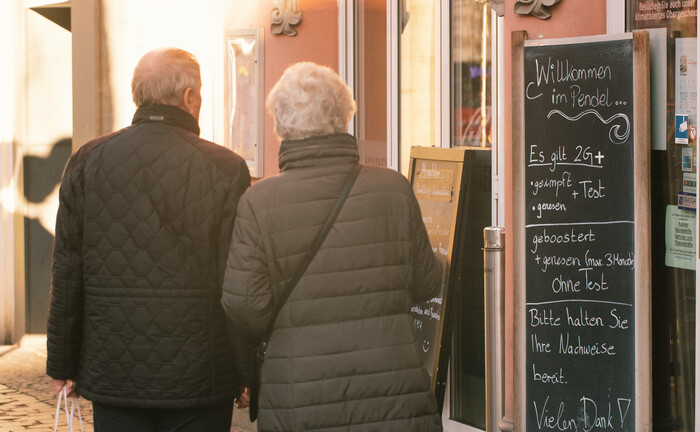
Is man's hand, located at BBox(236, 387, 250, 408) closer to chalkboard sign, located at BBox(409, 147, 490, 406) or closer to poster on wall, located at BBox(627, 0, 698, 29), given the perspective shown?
chalkboard sign, located at BBox(409, 147, 490, 406)

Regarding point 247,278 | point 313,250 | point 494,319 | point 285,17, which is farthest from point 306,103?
point 285,17

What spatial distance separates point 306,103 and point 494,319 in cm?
224

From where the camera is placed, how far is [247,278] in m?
3.07

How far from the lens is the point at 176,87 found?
11.6ft

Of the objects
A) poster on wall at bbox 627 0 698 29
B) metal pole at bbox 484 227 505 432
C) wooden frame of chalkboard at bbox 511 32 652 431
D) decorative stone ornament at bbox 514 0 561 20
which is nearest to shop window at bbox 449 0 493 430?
metal pole at bbox 484 227 505 432

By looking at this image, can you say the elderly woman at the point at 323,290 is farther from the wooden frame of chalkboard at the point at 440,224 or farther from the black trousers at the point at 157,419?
the wooden frame of chalkboard at the point at 440,224

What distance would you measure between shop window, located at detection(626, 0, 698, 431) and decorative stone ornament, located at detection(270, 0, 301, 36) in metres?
3.00

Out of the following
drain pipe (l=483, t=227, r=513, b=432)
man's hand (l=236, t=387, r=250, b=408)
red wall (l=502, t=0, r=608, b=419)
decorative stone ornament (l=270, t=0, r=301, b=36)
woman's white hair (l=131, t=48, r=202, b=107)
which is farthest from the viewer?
decorative stone ornament (l=270, t=0, r=301, b=36)

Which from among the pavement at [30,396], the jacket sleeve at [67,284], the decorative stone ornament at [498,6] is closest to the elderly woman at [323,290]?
the jacket sleeve at [67,284]

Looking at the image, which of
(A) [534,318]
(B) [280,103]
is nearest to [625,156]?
(A) [534,318]

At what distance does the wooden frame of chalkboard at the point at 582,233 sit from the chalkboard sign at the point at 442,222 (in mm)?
730

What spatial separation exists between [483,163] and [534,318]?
1.22 meters

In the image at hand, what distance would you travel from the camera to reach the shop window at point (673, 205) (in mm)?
4312

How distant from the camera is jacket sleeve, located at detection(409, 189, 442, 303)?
3.23 metres
